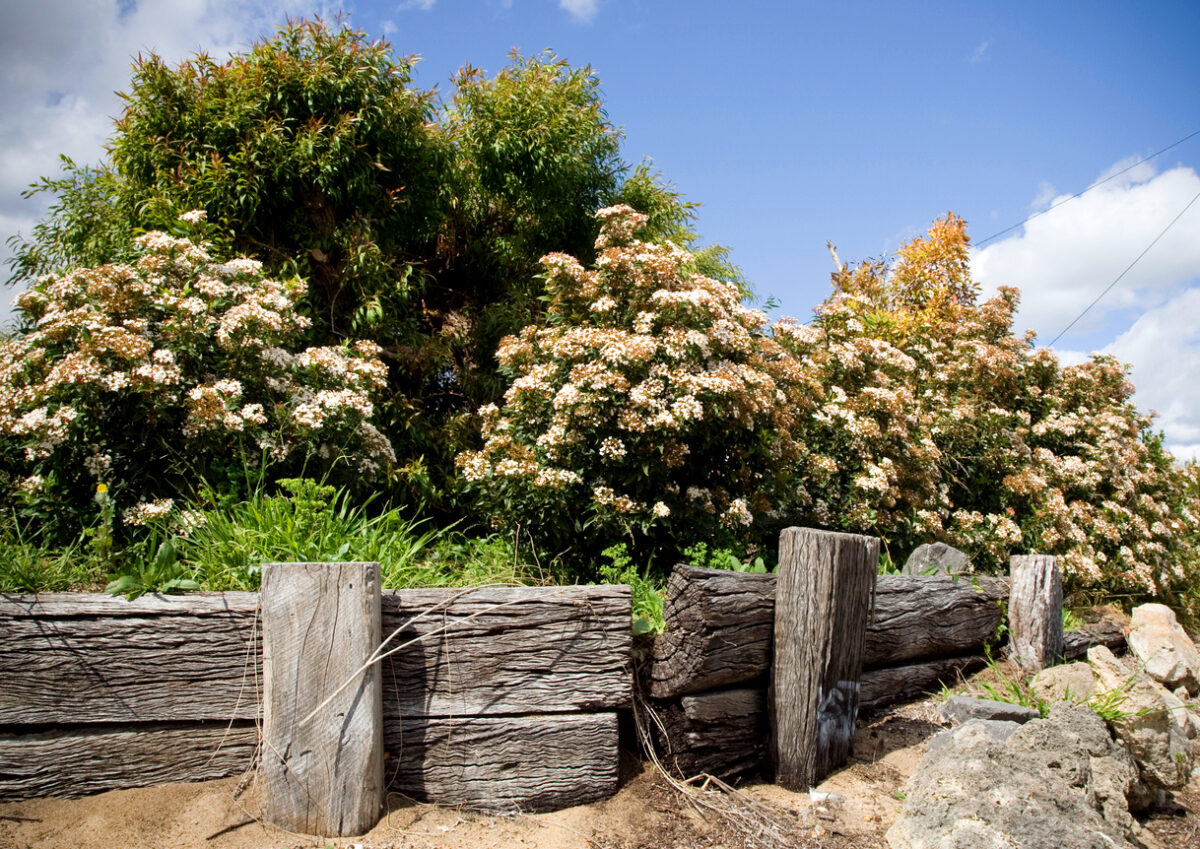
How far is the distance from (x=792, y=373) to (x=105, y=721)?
401cm

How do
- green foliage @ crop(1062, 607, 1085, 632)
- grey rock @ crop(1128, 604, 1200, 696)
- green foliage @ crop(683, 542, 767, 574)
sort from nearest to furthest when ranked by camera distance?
green foliage @ crop(683, 542, 767, 574) < grey rock @ crop(1128, 604, 1200, 696) < green foliage @ crop(1062, 607, 1085, 632)

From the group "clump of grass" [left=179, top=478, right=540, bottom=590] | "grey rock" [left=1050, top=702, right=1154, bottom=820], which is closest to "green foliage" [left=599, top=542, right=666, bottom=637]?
"clump of grass" [left=179, top=478, right=540, bottom=590]

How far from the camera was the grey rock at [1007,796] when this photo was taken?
2578 mm

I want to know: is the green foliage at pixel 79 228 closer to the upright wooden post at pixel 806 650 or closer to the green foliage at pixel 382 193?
the green foliage at pixel 382 193

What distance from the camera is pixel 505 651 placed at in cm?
301

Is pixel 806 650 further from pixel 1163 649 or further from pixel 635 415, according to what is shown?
pixel 1163 649

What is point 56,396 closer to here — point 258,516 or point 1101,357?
point 258,516

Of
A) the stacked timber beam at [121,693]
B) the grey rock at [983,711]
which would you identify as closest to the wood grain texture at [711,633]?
the grey rock at [983,711]

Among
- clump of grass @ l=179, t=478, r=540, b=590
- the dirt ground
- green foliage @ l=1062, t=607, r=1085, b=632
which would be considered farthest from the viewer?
green foliage @ l=1062, t=607, r=1085, b=632

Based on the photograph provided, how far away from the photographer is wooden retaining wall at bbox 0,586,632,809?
289cm

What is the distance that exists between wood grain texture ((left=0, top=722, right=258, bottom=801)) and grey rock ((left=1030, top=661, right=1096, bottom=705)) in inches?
147

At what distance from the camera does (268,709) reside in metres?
2.76

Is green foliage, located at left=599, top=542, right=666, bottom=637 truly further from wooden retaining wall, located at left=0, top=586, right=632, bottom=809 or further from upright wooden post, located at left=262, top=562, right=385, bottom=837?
upright wooden post, located at left=262, top=562, right=385, bottom=837

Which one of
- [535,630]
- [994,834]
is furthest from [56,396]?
[994,834]
